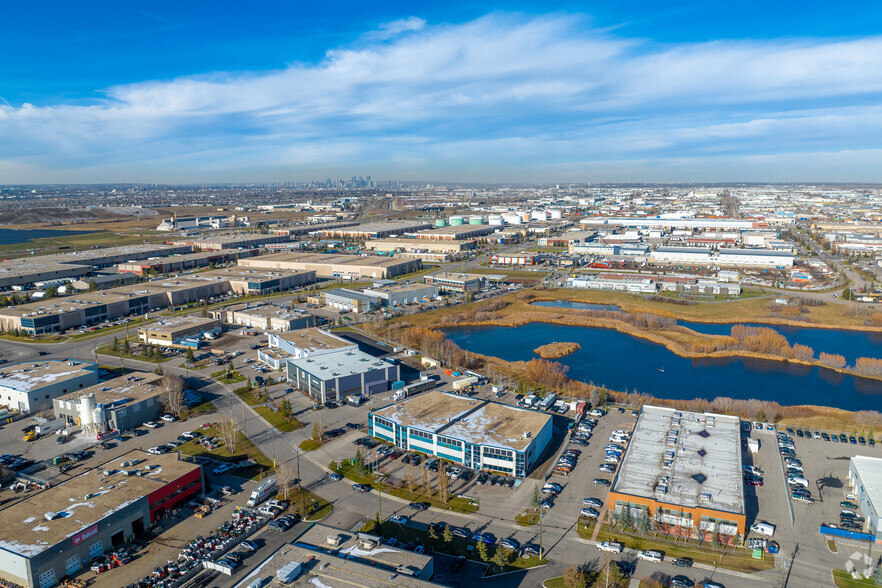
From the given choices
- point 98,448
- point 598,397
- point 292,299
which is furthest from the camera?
point 292,299

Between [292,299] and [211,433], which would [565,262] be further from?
[211,433]

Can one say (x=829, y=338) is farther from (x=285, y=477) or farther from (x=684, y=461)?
(x=285, y=477)

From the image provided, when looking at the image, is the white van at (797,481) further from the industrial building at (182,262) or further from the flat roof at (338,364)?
the industrial building at (182,262)

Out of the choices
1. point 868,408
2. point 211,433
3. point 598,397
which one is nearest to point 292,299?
point 211,433

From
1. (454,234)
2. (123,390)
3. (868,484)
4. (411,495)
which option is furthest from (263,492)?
(454,234)

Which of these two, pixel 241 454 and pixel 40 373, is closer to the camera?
pixel 241 454

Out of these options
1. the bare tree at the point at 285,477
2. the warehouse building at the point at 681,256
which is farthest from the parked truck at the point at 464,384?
the warehouse building at the point at 681,256

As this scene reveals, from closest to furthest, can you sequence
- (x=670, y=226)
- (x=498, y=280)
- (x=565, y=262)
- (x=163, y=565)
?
(x=163, y=565), (x=498, y=280), (x=565, y=262), (x=670, y=226)
